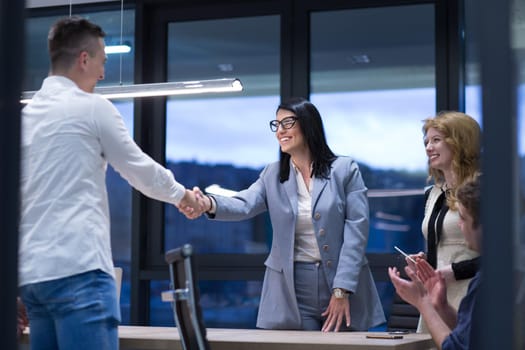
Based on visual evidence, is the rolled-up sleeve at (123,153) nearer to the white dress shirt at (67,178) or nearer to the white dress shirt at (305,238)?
the white dress shirt at (67,178)

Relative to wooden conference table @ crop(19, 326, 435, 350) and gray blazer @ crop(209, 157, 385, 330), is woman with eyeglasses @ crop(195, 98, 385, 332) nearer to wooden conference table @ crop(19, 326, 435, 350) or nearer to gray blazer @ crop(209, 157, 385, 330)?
gray blazer @ crop(209, 157, 385, 330)

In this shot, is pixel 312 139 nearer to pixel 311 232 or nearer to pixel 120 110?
pixel 311 232

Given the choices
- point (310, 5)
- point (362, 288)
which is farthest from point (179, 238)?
point (362, 288)

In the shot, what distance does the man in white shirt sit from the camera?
2451 millimetres

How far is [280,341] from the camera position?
3.01m

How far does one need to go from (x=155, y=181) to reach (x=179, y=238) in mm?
3940

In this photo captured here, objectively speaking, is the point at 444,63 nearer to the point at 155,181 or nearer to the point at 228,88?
the point at 228,88

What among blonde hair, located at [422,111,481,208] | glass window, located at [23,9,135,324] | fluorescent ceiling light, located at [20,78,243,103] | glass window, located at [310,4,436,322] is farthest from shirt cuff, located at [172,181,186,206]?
glass window, located at [23,9,135,324]

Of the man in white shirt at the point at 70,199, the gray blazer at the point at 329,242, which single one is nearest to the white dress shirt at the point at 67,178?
the man in white shirt at the point at 70,199

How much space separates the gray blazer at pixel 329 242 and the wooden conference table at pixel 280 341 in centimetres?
40

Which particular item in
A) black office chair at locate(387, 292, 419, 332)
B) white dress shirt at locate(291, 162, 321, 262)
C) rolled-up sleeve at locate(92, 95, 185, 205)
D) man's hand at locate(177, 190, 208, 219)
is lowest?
black office chair at locate(387, 292, 419, 332)

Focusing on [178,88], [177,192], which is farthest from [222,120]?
[177,192]

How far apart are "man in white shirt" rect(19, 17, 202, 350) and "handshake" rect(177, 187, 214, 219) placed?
61cm

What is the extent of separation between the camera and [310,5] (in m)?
6.20
